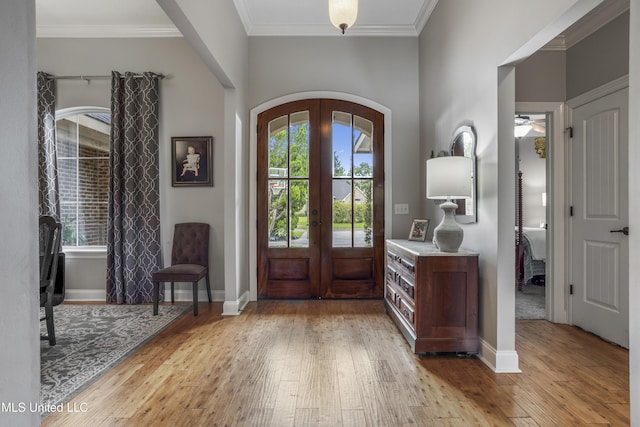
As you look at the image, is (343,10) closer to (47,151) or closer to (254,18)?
(254,18)

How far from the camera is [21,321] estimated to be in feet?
3.58

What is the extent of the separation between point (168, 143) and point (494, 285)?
387 centimetres

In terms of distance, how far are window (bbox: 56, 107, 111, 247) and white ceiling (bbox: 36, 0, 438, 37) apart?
100 cm

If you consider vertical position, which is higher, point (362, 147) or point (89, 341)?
point (362, 147)

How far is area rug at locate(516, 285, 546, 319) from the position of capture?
148 inches

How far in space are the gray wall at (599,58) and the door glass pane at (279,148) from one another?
299cm

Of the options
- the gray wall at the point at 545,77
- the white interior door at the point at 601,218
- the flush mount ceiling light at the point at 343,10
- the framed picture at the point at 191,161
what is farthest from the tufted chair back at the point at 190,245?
the white interior door at the point at 601,218

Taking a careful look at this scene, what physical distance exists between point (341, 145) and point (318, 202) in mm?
755

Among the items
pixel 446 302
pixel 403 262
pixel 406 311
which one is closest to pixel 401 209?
pixel 403 262

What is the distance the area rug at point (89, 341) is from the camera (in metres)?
2.23

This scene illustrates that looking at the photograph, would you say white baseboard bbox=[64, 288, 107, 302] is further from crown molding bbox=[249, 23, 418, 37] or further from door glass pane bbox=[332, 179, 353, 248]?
crown molding bbox=[249, 23, 418, 37]

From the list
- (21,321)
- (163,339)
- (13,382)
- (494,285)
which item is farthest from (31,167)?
(494,285)

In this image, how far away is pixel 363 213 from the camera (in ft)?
14.3

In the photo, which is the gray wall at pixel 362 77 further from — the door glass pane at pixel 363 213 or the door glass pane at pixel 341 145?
the door glass pane at pixel 341 145
